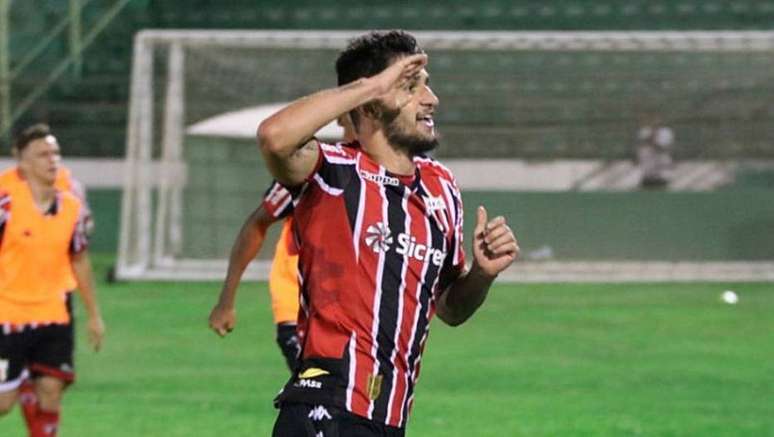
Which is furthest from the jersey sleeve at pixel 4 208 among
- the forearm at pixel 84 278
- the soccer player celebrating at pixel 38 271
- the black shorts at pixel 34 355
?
the black shorts at pixel 34 355

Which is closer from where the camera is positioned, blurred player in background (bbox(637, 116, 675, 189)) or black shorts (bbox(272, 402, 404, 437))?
black shorts (bbox(272, 402, 404, 437))

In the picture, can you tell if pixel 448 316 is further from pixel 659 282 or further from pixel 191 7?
pixel 191 7

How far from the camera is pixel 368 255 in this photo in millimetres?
4488

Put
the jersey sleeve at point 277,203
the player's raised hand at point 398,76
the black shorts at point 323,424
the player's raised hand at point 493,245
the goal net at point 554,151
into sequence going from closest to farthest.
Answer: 1. the player's raised hand at point 398,76
2. the black shorts at point 323,424
3. the player's raised hand at point 493,245
4. the jersey sleeve at point 277,203
5. the goal net at point 554,151

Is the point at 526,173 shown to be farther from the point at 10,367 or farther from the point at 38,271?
the point at 10,367

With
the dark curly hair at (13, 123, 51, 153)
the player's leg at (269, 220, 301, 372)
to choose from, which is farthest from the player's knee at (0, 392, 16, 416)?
the player's leg at (269, 220, 301, 372)

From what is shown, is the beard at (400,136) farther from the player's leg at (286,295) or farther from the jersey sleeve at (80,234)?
the jersey sleeve at (80,234)

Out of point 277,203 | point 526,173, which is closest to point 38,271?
point 277,203

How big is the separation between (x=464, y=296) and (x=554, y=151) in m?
14.6

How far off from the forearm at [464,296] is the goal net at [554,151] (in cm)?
1387

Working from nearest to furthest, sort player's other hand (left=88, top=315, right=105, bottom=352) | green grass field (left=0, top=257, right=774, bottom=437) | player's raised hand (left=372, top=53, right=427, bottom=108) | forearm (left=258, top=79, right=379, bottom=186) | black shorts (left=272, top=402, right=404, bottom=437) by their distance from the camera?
forearm (left=258, top=79, right=379, bottom=186) → player's raised hand (left=372, top=53, right=427, bottom=108) → black shorts (left=272, top=402, right=404, bottom=437) → player's other hand (left=88, top=315, right=105, bottom=352) → green grass field (left=0, top=257, right=774, bottom=437)

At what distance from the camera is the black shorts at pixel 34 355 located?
909 centimetres

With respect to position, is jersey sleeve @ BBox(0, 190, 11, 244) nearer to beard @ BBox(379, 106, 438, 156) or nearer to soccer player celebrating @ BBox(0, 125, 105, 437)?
soccer player celebrating @ BBox(0, 125, 105, 437)

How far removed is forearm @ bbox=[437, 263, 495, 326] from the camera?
4758mm
